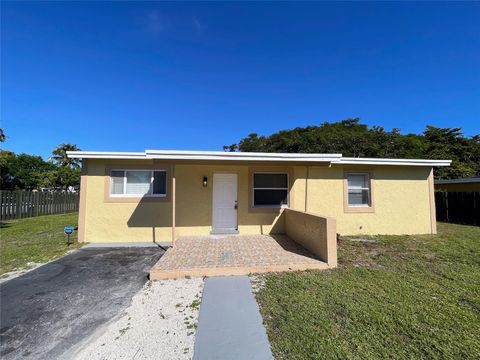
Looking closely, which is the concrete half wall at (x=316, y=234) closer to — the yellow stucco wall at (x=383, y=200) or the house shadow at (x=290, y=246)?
the house shadow at (x=290, y=246)

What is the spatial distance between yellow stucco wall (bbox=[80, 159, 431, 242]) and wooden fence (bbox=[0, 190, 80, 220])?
993 centimetres

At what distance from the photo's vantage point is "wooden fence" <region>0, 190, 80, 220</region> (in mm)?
13109

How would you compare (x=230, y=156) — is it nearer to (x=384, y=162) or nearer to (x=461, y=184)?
(x=384, y=162)

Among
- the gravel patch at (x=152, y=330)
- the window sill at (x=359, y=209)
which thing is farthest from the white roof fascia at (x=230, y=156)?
the gravel patch at (x=152, y=330)

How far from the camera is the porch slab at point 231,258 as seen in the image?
485 cm

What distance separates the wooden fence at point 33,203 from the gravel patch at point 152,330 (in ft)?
48.8

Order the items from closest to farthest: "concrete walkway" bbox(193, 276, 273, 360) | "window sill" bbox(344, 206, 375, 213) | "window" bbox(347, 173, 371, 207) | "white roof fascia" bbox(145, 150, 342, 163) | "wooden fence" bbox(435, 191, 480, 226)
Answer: "concrete walkway" bbox(193, 276, 273, 360)
"white roof fascia" bbox(145, 150, 342, 163)
"window sill" bbox(344, 206, 375, 213)
"window" bbox(347, 173, 371, 207)
"wooden fence" bbox(435, 191, 480, 226)

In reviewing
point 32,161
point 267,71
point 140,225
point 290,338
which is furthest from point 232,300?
point 32,161

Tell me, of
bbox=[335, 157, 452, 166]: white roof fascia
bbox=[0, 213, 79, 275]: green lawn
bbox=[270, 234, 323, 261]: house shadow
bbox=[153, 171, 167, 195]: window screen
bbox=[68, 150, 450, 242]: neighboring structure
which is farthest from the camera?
bbox=[335, 157, 452, 166]: white roof fascia

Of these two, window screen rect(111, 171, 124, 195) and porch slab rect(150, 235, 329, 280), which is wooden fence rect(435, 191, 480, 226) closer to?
porch slab rect(150, 235, 329, 280)

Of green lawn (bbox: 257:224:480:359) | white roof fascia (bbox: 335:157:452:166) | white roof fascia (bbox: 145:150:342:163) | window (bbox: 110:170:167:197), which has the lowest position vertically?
green lawn (bbox: 257:224:480:359)

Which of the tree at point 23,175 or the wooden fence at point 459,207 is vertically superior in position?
the tree at point 23,175

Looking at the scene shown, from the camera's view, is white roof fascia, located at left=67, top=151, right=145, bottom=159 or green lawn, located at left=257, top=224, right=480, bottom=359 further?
white roof fascia, located at left=67, top=151, right=145, bottom=159

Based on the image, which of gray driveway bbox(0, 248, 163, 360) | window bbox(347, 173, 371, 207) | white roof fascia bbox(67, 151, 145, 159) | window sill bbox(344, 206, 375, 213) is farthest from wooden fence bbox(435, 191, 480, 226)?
white roof fascia bbox(67, 151, 145, 159)
